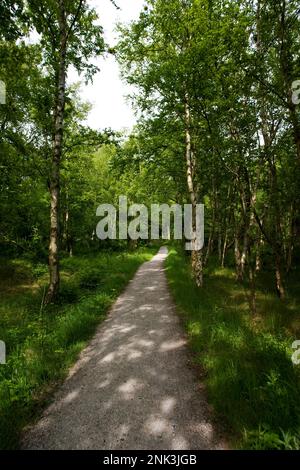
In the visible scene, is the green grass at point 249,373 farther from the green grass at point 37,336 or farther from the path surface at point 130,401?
the green grass at point 37,336

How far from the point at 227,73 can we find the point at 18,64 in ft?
17.7

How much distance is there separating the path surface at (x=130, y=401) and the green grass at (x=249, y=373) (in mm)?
301

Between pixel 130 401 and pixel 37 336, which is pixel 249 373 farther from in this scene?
pixel 37 336

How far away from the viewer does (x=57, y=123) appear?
9297 millimetres

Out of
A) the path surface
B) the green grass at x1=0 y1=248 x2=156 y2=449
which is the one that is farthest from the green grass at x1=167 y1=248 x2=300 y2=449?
the green grass at x1=0 y1=248 x2=156 y2=449

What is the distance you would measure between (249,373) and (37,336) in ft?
15.7

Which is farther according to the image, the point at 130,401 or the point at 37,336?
the point at 37,336

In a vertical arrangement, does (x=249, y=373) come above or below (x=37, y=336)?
above

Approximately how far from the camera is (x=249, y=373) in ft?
13.5

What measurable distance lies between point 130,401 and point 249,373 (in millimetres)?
1881

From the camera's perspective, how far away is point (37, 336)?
6.31 metres

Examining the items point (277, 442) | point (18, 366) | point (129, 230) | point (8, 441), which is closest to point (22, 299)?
point (18, 366)

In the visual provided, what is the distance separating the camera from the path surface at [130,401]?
325 centimetres

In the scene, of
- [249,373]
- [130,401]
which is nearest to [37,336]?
[130,401]
